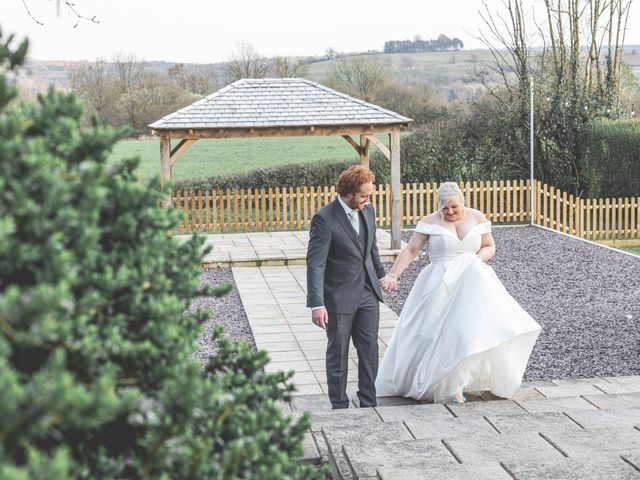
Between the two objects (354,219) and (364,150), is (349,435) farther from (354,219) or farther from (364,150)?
(364,150)

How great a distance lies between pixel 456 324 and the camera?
664 centimetres

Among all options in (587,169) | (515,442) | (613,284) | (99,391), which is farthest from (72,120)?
(587,169)

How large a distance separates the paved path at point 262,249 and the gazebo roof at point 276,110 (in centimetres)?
232

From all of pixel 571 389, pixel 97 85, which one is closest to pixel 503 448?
pixel 571 389

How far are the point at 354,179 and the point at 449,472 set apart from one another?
2782 mm

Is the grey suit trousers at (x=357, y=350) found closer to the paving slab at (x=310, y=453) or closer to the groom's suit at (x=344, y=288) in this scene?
the groom's suit at (x=344, y=288)

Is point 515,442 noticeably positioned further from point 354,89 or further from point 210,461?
point 354,89

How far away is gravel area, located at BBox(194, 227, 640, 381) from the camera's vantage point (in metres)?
8.88

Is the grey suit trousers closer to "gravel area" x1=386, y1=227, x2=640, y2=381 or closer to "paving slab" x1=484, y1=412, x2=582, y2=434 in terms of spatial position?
"paving slab" x1=484, y1=412, x2=582, y2=434

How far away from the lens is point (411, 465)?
417cm

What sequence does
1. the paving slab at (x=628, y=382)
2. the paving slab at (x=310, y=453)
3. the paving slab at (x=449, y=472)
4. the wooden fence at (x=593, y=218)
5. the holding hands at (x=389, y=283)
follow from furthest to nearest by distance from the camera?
the wooden fence at (x=593, y=218)
the paving slab at (x=628, y=382)
the holding hands at (x=389, y=283)
the paving slab at (x=310, y=453)
the paving slab at (x=449, y=472)

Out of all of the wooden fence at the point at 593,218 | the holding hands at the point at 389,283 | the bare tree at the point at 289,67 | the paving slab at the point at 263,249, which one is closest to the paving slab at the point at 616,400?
the holding hands at the point at 389,283

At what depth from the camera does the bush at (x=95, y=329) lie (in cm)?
159

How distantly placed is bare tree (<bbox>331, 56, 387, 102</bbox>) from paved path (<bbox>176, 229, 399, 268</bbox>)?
21.1 m
